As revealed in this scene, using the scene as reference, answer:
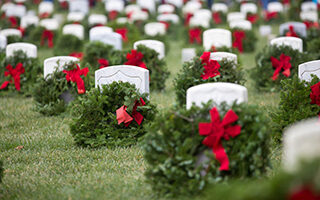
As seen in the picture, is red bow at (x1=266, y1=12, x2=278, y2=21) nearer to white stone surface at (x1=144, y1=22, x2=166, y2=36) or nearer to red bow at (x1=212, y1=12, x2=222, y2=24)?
red bow at (x1=212, y1=12, x2=222, y2=24)

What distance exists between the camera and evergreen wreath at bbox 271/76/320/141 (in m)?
6.30

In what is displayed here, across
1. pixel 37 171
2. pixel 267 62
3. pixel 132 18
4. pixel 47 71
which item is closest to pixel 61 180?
pixel 37 171

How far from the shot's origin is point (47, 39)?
18391 millimetres

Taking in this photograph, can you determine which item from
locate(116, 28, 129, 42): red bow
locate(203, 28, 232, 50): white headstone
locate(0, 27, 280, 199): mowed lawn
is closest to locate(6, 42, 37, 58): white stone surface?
locate(0, 27, 280, 199): mowed lawn

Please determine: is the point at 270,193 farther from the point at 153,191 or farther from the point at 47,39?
the point at 47,39

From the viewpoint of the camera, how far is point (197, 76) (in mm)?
7648

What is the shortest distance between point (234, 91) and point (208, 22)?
44.6 feet

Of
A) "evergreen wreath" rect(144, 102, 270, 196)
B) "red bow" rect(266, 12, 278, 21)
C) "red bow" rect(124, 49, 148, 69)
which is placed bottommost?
"evergreen wreath" rect(144, 102, 270, 196)

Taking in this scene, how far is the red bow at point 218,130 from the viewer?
15.6ft

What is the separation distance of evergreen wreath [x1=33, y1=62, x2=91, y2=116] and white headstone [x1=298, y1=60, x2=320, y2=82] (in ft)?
12.8

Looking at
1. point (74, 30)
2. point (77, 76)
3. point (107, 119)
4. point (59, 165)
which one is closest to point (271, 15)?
point (74, 30)

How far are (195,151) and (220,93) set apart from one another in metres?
0.64

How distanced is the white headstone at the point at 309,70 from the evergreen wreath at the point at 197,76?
1.35 meters

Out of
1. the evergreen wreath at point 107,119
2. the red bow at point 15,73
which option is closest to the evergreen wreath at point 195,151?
the evergreen wreath at point 107,119
